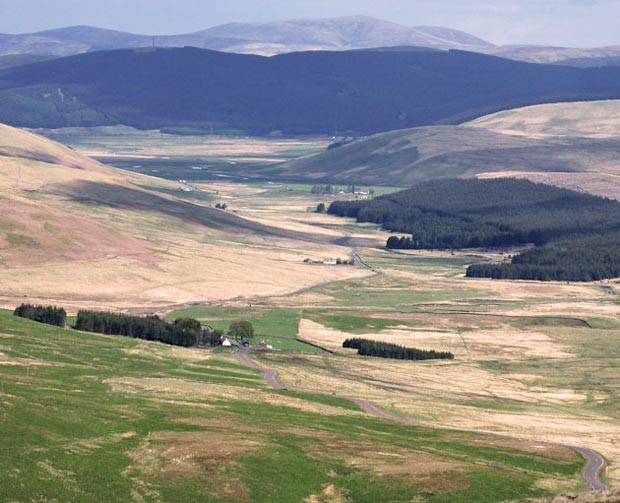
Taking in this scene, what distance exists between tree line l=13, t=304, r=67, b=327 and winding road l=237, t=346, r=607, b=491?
25004 millimetres

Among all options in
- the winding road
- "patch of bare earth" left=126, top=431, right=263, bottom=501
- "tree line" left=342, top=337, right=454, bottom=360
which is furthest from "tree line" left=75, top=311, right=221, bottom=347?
"patch of bare earth" left=126, top=431, right=263, bottom=501

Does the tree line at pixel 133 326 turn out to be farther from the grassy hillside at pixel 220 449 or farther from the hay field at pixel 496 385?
the grassy hillside at pixel 220 449

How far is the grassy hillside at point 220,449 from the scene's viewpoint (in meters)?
79.9

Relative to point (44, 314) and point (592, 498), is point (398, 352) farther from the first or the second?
point (592, 498)

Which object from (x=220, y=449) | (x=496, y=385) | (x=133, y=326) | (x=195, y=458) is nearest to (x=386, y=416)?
(x=496, y=385)

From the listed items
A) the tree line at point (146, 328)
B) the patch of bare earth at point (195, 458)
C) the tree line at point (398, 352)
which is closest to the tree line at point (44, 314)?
the tree line at point (146, 328)

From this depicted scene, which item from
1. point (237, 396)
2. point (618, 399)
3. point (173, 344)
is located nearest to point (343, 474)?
point (237, 396)

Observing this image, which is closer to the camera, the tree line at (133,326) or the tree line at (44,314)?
the tree line at (44,314)

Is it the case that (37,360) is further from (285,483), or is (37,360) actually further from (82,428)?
(285,483)

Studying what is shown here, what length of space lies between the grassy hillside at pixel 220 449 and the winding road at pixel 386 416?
1.41m

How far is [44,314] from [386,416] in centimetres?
6685

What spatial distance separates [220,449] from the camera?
3516 inches

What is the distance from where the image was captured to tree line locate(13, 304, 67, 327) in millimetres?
180875

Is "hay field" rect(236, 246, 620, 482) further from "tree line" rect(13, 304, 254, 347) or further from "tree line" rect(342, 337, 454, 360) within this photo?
"tree line" rect(13, 304, 254, 347)
